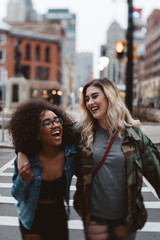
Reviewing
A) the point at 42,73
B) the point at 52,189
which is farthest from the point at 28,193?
the point at 42,73

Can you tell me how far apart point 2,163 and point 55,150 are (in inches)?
285

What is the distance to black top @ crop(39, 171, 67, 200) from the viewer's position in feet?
8.19

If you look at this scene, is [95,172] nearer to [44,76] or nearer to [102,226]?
[102,226]

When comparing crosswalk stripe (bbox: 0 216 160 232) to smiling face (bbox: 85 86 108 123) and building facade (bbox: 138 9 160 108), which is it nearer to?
smiling face (bbox: 85 86 108 123)

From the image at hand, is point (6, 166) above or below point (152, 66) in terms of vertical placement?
below

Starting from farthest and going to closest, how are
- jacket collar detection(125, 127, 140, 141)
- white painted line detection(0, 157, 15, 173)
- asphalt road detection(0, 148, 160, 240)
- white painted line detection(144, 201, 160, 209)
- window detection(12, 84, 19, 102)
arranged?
window detection(12, 84, 19, 102) < white painted line detection(0, 157, 15, 173) < white painted line detection(144, 201, 160, 209) < asphalt road detection(0, 148, 160, 240) < jacket collar detection(125, 127, 140, 141)

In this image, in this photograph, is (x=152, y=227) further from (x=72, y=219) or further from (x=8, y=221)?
(x=8, y=221)

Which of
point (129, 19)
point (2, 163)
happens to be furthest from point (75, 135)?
point (129, 19)

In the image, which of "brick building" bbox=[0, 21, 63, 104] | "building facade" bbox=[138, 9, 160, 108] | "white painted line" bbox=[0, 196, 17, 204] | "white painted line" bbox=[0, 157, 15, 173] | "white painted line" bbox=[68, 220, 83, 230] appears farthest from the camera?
"building facade" bbox=[138, 9, 160, 108]

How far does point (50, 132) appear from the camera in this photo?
99.9 inches

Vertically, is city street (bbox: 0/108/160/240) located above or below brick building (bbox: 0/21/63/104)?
below

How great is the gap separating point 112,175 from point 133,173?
17 centimetres

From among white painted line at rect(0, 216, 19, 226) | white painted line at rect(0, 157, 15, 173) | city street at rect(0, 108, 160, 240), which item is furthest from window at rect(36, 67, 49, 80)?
white painted line at rect(0, 216, 19, 226)

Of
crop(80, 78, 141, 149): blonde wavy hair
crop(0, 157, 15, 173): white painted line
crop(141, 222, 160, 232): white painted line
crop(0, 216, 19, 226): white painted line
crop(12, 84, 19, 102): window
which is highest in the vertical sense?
crop(12, 84, 19, 102): window
